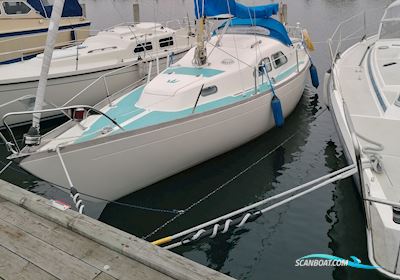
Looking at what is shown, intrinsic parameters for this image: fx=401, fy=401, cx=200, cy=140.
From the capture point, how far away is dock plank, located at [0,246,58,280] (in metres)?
Answer: 3.43

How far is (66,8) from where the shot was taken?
15180mm

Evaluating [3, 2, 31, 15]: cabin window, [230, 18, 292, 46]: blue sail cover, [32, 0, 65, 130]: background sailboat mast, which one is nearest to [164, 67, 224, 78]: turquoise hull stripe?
[230, 18, 292, 46]: blue sail cover

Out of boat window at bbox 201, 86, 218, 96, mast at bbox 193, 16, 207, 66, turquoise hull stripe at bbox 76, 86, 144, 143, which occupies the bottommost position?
turquoise hull stripe at bbox 76, 86, 144, 143

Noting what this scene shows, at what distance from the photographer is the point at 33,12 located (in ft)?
47.1

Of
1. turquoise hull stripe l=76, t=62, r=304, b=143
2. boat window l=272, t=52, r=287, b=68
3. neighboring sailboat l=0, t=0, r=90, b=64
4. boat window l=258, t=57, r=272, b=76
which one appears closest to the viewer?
turquoise hull stripe l=76, t=62, r=304, b=143

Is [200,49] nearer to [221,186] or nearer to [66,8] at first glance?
[221,186]

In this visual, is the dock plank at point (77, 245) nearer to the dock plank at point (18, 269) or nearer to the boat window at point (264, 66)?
the dock plank at point (18, 269)

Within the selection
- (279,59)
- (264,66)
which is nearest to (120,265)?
(264,66)

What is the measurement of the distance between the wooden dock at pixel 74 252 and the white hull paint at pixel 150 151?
1.80 metres

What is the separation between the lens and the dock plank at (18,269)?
343 cm

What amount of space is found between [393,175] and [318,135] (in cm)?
514

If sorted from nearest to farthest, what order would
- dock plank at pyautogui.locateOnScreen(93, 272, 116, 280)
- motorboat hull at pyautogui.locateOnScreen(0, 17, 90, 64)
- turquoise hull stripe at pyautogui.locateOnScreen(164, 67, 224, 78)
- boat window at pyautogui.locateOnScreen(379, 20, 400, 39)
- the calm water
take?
dock plank at pyautogui.locateOnScreen(93, 272, 116, 280) < the calm water < turquoise hull stripe at pyautogui.locateOnScreen(164, 67, 224, 78) < boat window at pyautogui.locateOnScreen(379, 20, 400, 39) < motorboat hull at pyautogui.locateOnScreen(0, 17, 90, 64)

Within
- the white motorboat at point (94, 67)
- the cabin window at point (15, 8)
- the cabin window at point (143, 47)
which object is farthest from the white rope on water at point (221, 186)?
the cabin window at point (15, 8)

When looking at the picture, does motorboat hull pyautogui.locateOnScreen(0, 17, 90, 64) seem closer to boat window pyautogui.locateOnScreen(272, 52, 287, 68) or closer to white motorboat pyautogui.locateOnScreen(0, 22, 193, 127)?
white motorboat pyautogui.locateOnScreen(0, 22, 193, 127)
